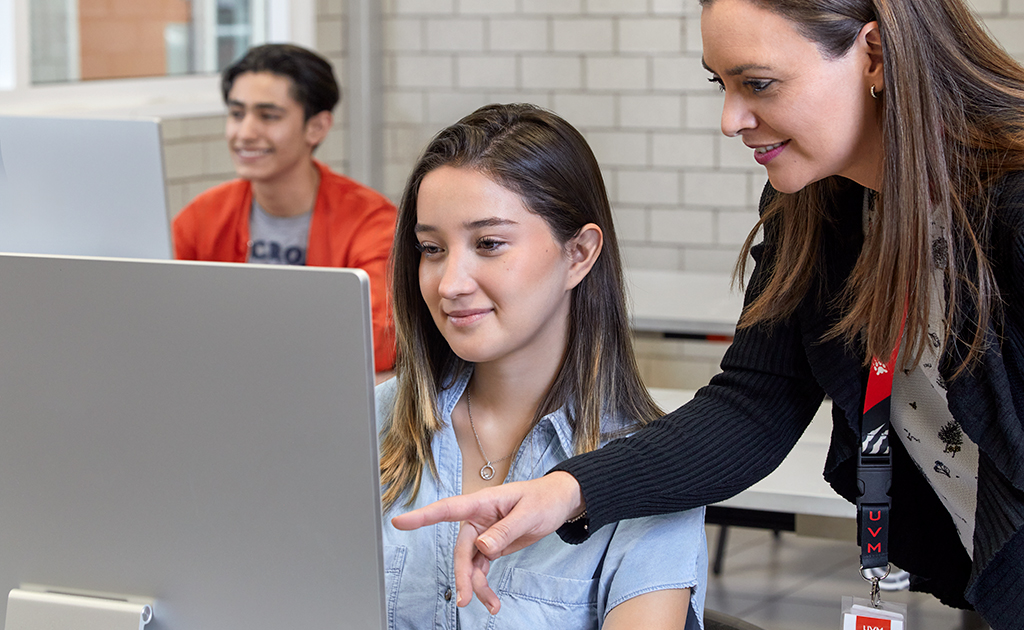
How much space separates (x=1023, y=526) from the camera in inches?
41.5

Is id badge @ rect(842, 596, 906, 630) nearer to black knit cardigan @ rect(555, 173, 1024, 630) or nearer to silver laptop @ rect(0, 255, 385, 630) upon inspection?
black knit cardigan @ rect(555, 173, 1024, 630)

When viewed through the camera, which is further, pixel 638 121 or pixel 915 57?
pixel 638 121

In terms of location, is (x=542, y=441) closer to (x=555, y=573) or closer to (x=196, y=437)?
(x=555, y=573)

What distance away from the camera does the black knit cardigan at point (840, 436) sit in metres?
1.02

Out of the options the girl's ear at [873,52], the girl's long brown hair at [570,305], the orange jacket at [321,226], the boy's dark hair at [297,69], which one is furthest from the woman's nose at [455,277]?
the boy's dark hair at [297,69]

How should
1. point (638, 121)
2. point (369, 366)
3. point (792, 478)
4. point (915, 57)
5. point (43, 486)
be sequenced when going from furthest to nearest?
point (638, 121) < point (792, 478) < point (915, 57) < point (43, 486) < point (369, 366)

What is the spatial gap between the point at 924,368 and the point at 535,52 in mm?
3712

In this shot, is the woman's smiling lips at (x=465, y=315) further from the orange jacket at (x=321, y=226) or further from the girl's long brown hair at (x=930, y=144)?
the orange jacket at (x=321, y=226)

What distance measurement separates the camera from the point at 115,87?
4.03 m

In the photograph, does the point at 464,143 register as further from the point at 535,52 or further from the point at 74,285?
the point at 535,52

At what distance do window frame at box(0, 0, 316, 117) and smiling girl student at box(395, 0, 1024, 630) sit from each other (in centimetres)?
308

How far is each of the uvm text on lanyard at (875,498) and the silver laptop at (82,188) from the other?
2.93 ft

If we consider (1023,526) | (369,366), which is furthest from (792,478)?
(369,366)

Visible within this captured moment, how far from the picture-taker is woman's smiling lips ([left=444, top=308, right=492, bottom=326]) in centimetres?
130
